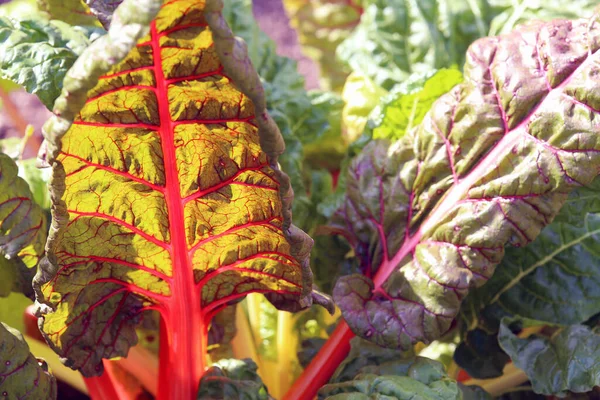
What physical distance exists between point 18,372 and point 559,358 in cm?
89

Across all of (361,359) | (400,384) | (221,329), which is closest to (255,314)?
(221,329)

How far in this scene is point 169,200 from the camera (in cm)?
92

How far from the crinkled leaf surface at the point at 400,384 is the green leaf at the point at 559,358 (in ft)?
0.55

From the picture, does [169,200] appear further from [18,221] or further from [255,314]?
[255,314]

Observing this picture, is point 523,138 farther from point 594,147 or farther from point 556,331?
point 556,331

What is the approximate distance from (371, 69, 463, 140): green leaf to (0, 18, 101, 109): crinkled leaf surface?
0.61m

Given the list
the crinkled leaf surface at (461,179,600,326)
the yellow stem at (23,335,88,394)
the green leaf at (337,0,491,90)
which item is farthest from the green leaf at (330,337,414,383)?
the green leaf at (337,0,491,90)

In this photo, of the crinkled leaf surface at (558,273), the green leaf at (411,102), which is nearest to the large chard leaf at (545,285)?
the crinkled leaf surface at (558,273)

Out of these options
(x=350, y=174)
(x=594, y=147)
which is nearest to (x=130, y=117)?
(x=350, y=174)

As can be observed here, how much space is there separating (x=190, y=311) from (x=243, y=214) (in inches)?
9.1

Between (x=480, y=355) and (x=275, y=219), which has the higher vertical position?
(x=275, y=219)

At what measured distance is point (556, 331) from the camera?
1.18 m

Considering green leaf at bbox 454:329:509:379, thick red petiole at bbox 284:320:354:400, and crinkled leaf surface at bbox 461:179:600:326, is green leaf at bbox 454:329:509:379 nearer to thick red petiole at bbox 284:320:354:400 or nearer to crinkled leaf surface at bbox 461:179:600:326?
crinkled leaf surface at bbox 461:179:600:326

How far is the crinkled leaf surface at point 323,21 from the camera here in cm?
200
